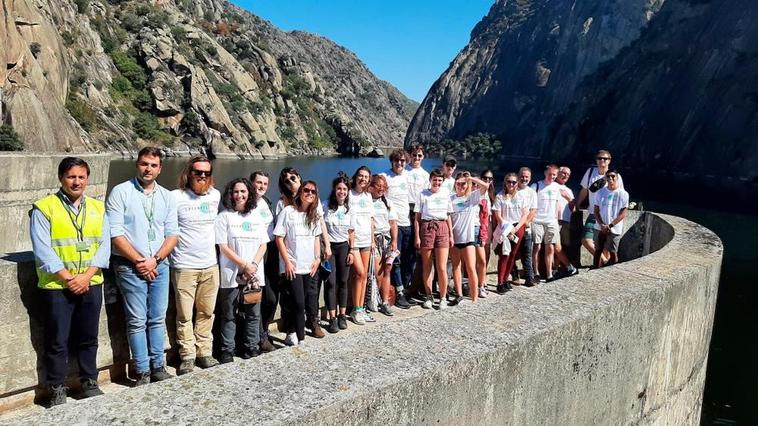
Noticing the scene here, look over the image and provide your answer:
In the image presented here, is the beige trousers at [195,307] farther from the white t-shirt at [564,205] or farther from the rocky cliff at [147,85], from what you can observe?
the rocky cliff at [147,85]

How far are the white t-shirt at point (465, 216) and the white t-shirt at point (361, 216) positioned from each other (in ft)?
3.85

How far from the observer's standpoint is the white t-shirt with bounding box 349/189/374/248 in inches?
236

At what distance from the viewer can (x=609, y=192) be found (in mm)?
7625

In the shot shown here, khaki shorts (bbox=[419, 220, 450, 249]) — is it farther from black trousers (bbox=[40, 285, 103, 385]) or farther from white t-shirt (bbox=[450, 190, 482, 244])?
black trousers (bbox=[40, 285, 103, 385])

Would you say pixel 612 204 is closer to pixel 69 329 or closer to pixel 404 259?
pixel 404 259

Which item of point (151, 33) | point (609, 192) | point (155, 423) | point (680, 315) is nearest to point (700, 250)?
point (680, 315)

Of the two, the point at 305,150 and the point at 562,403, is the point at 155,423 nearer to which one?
the point at 562,403

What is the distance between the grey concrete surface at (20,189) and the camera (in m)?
9.89

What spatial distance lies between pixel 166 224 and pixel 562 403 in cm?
307

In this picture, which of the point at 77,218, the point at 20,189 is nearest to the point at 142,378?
the point at 77,218

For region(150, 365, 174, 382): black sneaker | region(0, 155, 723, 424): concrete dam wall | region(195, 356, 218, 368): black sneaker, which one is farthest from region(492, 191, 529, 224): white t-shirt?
region(150, 365, 174, 382): black sneaker

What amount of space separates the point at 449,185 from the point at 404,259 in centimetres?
111

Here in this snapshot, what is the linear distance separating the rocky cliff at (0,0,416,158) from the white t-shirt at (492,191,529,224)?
2805 centimetres

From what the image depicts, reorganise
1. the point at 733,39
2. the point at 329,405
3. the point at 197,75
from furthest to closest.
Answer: the point at 197,75 < the point at 733,39 < the point at 329,405
